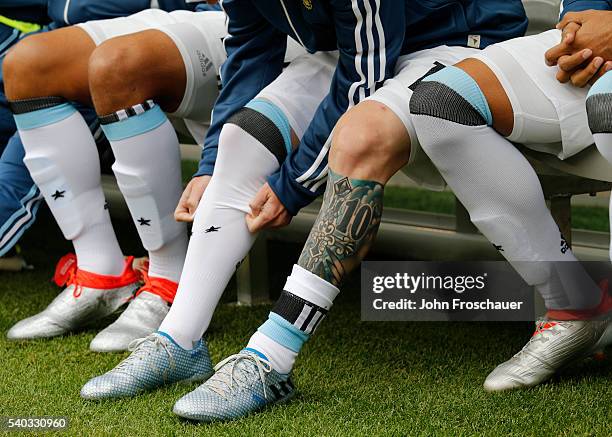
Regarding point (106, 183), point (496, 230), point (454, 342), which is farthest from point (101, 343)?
point (106, 183)

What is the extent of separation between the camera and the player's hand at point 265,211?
169 cm

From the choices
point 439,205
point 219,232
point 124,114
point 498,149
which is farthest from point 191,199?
point 439,205

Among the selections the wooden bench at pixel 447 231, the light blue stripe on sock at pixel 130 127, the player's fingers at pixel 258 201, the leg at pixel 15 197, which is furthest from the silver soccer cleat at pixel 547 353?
the leg at pixel 15 197

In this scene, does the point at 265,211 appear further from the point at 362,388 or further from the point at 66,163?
the point at 66,163

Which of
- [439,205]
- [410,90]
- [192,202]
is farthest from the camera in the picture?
[439,205]

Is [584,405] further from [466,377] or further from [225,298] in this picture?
[225,298]

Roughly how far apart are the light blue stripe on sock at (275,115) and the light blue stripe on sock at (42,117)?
1.70 feet

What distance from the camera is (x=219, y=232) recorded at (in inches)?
66.6

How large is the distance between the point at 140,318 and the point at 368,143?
731 mm

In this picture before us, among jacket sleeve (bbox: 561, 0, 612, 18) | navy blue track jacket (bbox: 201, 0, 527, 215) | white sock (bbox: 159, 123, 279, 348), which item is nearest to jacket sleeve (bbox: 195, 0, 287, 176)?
navy blue track jacket (bbox: 201, 0, 527, 215)

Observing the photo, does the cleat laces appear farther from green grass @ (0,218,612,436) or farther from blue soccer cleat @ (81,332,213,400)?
blue soccer cleat @ (81,332,213,400)

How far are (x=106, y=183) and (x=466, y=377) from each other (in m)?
1.54

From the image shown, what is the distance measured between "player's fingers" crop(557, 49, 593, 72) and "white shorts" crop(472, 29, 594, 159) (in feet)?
0.12

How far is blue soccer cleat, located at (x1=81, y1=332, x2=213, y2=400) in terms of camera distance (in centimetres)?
162
